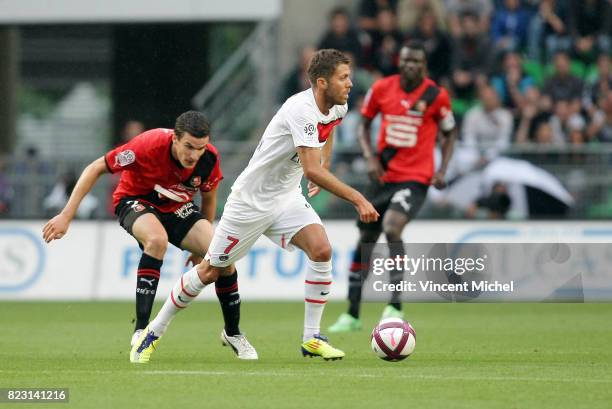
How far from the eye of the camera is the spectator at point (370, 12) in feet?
68.9

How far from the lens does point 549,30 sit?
21109 mm

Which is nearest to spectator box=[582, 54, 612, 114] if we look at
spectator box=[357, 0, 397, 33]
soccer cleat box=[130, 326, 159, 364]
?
spectator box=[357, 0, 397, 33]

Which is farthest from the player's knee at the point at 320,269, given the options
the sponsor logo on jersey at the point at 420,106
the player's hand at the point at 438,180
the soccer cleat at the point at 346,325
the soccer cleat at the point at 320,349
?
the sponsor logo on jersey at the point at 420,106

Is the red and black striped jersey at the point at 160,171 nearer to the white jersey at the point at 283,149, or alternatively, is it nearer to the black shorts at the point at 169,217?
the black shorts at the point at 169,217

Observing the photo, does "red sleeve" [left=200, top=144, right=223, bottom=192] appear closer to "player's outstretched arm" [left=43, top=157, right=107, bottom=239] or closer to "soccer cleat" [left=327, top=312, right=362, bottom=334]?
"player's outstretched arm" [left=43, top=157, right=107, bottom=239]

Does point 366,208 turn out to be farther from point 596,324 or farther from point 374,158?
point 596,324

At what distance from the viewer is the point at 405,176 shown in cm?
1298

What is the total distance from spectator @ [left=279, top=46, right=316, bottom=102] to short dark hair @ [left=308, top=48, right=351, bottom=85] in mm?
10892

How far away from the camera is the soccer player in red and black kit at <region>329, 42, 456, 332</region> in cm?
1291

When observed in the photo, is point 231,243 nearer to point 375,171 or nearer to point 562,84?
point 375,171

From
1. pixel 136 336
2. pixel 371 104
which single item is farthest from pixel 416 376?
pixel 371 104

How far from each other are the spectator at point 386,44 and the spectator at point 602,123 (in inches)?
117

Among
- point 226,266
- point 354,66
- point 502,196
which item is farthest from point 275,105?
point 226,266

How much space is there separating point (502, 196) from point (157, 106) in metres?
7.55
